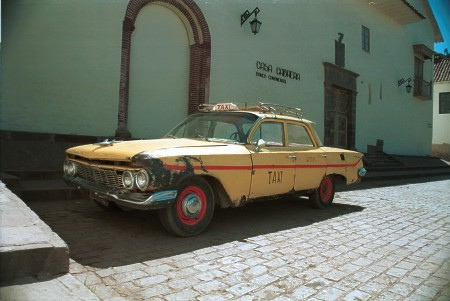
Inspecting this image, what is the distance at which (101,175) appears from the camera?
372cm

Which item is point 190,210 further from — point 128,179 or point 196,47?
point 196,47

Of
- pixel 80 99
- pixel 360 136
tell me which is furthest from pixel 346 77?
pixel 80 99

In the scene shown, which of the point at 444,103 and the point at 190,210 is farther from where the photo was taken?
the point at 444,103

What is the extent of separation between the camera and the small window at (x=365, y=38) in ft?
52.6

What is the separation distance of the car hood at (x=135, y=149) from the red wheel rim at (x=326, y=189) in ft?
7.19

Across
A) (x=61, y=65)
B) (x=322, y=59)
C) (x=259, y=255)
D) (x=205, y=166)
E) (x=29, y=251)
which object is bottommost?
(x=259, y=255)

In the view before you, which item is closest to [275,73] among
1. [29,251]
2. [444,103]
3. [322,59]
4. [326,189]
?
[322,59]

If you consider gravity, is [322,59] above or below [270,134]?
above

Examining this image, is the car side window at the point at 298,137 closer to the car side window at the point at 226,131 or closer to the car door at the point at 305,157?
the car door at the point at 305,157

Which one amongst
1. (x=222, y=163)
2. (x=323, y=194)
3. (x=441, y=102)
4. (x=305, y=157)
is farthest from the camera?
(x=441, y=102)

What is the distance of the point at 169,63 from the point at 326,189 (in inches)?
220

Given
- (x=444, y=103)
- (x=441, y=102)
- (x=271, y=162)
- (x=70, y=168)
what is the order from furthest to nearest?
1. (x=441, y=102)
2. (x=444, y=103)
3. (x=271, y=162)
4. (x=70, y=168)

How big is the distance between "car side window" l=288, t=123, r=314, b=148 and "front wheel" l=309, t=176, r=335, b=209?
76 centimetres

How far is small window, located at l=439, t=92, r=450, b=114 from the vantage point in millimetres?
26797
